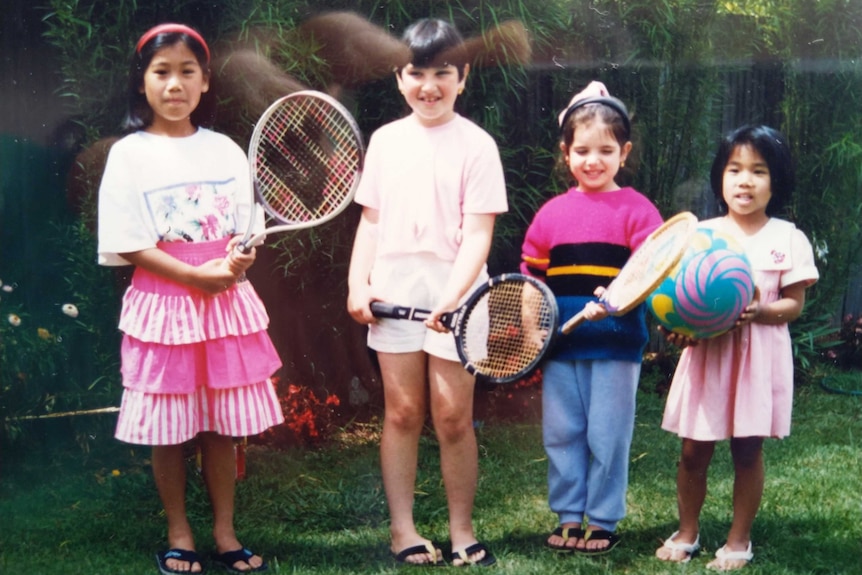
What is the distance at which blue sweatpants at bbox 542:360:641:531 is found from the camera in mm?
3426

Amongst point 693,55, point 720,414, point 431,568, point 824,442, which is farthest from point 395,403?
point 693,55

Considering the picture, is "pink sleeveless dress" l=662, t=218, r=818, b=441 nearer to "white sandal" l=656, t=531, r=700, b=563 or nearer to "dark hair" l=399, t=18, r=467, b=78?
"white sandal" l=656, t=531, r=700, b=563

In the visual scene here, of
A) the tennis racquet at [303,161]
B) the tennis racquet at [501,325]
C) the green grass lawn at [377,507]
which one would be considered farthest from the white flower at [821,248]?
the tennis racquet at [303,161]

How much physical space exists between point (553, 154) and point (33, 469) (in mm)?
2364

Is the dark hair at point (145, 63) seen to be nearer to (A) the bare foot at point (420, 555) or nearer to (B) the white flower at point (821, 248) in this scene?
(A) the bare foot at point (420, 555)

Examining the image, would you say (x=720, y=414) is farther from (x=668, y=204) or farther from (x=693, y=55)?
(x=693, y=55)

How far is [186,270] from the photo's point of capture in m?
3.21

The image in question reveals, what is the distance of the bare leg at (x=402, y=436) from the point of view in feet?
11.1

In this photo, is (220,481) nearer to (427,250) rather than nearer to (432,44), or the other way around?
(427,250)

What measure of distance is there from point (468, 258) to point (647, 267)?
0.55 meters

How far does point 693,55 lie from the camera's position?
4.62 metres

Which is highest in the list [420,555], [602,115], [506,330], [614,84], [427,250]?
[614,84]

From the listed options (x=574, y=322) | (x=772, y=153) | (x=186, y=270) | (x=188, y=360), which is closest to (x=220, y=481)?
(x=188, y=360)

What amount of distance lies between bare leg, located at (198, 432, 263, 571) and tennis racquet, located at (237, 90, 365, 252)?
686 millimetres
